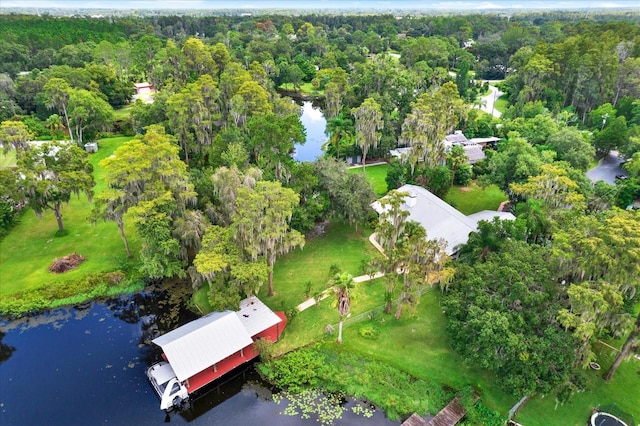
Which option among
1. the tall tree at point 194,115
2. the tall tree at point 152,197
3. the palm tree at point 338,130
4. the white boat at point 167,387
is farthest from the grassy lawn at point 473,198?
the white boat at point 167,387

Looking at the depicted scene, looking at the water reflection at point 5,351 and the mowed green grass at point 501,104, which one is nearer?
the water reflection at point 5,351

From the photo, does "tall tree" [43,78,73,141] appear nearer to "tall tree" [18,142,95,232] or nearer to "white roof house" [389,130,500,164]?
"tall tree" [18,142,95,232]

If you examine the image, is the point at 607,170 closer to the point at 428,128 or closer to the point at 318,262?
the point at 428,128

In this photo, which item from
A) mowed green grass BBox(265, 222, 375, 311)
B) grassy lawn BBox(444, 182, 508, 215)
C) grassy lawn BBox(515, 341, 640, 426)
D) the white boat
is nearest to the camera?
grassy lawn BBox(515, 341, 640, 426)

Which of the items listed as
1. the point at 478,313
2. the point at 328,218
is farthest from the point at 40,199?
the point at 478,313

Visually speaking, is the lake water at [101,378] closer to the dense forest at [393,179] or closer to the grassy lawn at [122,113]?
the dense forest at [393,179]

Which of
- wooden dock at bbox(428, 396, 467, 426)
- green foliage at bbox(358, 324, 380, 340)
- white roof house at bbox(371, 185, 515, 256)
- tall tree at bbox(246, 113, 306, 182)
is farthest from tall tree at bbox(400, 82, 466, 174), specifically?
wooden dock at bbox(428, 396, 467, 426)
